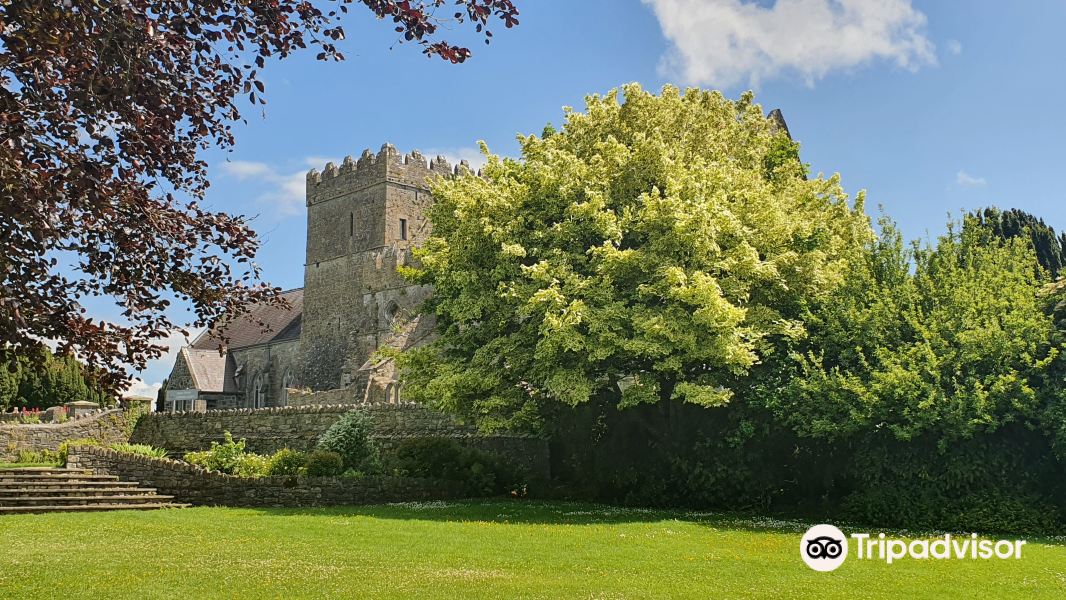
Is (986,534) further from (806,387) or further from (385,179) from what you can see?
(385,179)

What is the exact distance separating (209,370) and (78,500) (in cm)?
4142

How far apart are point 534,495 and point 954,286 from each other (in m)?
11.6

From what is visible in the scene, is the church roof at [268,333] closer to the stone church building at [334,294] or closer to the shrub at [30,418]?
the stone church building at [334,294]

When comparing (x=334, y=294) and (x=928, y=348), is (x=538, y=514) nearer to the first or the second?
(x=928, y=348)

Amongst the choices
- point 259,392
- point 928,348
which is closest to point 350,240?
point 259,392

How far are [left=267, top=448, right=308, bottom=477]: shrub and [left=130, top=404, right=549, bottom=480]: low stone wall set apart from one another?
2733 millimetres

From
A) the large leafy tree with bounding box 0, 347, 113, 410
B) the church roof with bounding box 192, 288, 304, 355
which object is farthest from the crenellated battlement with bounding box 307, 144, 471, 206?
the large leafy tree with bounding box 0, 347, 113, 410

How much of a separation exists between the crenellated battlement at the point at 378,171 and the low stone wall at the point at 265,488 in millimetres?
36292

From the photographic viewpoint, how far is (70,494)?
2202cm

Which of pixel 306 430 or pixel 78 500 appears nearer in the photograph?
pixel 78 500

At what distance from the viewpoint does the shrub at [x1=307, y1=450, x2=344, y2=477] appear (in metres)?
23.4

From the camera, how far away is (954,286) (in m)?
21.1

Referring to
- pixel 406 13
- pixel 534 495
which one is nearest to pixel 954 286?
pixel 534 495

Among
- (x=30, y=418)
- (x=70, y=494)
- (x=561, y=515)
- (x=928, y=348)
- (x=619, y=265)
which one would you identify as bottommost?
(x=561, y=515)
